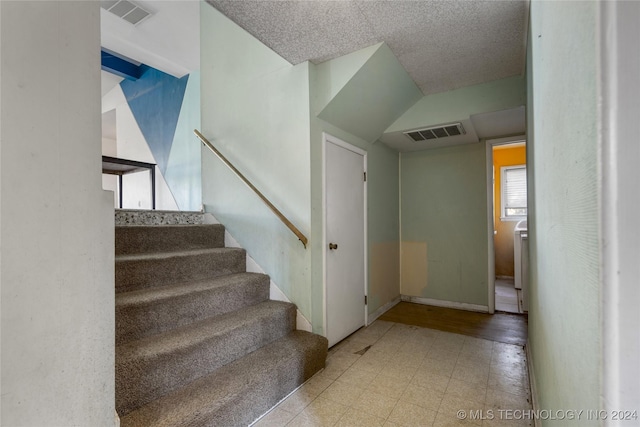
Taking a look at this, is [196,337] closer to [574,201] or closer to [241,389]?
[241,389]

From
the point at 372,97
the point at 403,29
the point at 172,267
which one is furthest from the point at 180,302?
the point at 403,29

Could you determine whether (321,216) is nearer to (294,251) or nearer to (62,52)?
(294,251)

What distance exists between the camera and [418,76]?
115 inches

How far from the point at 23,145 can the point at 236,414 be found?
1599 millimetres

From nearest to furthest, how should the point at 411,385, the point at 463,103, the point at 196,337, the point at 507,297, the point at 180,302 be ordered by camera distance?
the point at 196,337, the point at 180,302, the point at 411,385, the point at 463,103, the point at 507,297

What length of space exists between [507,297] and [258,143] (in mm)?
4333

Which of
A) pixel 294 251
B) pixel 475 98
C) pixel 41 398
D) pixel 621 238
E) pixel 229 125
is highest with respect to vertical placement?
pixel 475 98

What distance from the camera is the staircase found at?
1516 millimetres

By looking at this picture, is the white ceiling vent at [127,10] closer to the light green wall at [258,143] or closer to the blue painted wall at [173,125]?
the light green wall at [258,143]

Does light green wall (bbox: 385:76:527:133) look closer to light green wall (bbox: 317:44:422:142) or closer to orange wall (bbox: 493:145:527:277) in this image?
light green wall (bbox: 317:44:422:142)

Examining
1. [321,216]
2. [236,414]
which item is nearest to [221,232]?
[321,216]

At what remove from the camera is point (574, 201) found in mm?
689

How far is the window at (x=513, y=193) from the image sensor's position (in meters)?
5.61

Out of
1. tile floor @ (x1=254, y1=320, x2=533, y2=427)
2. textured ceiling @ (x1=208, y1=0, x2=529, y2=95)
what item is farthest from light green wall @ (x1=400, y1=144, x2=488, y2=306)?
textured ceiling @ (x1=208, y1=0, x2=529, y2=95)
